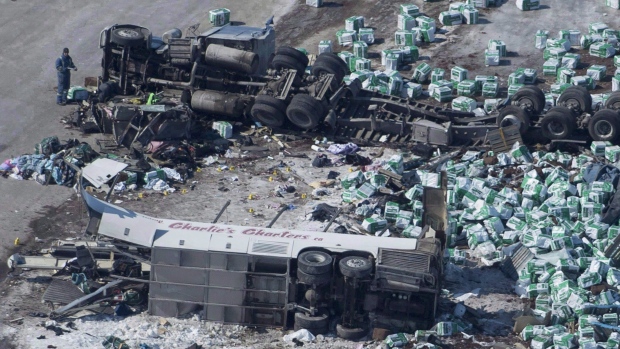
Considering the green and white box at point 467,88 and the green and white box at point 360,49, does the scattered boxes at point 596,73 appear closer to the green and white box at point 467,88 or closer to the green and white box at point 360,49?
the green and white box at point 467,88

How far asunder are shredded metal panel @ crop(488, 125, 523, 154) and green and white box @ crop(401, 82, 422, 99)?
4057mm

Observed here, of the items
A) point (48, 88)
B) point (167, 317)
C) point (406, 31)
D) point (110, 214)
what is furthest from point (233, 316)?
point (406, 31)

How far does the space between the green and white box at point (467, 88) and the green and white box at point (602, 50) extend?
167 inches

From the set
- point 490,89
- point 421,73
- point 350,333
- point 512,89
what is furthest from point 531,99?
point 350,333

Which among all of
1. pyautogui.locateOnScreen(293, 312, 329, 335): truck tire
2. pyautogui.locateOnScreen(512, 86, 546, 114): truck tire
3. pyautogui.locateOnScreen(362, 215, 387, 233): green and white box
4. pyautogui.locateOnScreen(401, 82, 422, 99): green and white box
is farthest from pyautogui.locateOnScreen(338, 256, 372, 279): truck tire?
pyautogui.locateOnScreen(401, 82, 422, 99): green and white box

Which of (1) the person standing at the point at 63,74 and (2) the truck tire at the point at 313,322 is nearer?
(2) the truck tire at the point at 313,322

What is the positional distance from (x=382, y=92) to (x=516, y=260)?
31.2 feet

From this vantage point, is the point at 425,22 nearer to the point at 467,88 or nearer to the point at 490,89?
the point at 467,88

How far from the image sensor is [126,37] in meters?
33.0

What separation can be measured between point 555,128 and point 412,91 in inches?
193

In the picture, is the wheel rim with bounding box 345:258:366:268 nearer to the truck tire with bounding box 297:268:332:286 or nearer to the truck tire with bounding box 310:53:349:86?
the truck tire with bounding box 297:268:332:286

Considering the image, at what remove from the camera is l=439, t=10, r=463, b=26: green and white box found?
127 feet

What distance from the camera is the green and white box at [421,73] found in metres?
35.5

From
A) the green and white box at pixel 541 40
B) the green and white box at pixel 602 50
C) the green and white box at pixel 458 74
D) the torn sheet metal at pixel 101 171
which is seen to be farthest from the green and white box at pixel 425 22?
the torn sheet metal at pixel 101 171
